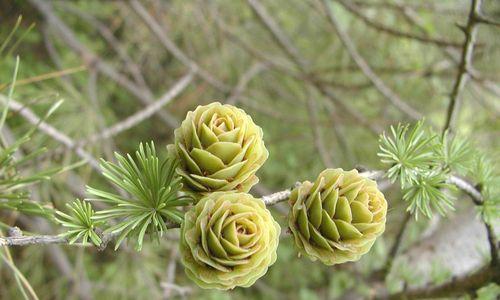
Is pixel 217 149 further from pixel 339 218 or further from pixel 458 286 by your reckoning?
pixel 458 286

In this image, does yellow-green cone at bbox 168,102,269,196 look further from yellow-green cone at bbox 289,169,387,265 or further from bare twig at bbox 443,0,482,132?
bare twig at bbox 443,0,482,132

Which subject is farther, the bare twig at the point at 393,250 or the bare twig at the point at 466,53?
the bare twig at the point at 393,250

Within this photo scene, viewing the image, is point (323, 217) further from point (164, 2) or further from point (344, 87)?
point (164, 2)

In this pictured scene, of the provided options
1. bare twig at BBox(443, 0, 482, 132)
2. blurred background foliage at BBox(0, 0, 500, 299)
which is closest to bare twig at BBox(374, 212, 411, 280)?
blurred background foliage at BBox(0, 0, 500, 299)

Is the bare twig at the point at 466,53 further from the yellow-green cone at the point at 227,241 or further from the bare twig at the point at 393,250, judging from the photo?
the yellow-green cone at the point at 227,241

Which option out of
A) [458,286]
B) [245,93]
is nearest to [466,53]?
[458,286]

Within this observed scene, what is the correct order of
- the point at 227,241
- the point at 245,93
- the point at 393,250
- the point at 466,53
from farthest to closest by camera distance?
1. the point at 245,93
2. the point at 393,250
3. the point at 466,53
4. the point at 227,241

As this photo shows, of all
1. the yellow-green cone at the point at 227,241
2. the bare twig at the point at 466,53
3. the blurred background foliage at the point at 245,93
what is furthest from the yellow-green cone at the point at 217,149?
the blurred background foliage at the point at 245,93
